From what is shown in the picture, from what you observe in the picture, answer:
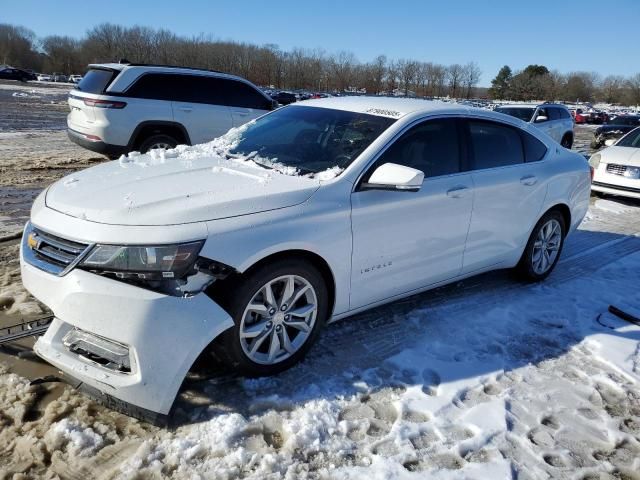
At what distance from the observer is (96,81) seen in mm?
8680

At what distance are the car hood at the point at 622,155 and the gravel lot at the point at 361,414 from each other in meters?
6.36

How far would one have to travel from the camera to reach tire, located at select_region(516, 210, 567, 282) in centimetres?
495

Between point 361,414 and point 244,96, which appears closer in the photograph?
point 361,414

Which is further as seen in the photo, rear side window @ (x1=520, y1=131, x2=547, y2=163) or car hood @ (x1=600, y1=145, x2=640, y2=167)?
car hood @ (x1=600, y1=145, x2=640, y2=167)

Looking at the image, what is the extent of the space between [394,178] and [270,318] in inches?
45.5

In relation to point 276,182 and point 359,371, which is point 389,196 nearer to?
point 276,182

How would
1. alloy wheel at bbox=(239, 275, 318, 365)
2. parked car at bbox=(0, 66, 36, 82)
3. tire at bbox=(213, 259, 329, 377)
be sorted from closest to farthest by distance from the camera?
tire at bbox=(213, 259, 329, 377) → alloy wheel at bbox=(239, 275, 318, 365) → parked car at bbox=(0, 66, 36, 82)

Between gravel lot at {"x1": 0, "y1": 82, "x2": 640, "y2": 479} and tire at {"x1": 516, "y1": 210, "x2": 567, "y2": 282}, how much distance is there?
0.69m

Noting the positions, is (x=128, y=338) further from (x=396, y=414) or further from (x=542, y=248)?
(x=542, y=248)

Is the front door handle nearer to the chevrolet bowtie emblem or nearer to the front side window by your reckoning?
the front side window

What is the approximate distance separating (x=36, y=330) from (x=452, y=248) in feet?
9.66

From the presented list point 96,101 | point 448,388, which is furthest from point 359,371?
point 96,101

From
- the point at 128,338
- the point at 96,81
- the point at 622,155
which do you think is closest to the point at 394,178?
the point at 128,338

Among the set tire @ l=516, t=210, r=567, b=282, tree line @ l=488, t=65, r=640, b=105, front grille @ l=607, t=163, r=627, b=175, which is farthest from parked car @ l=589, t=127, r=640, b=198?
tree line @ l=488, t=65, r=640, b=105
